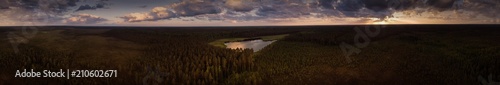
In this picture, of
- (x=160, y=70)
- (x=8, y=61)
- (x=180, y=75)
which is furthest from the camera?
(x=8, y=61)

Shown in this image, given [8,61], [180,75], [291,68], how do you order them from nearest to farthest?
1. [180,75]
2. [291,68]
3. [8,61]

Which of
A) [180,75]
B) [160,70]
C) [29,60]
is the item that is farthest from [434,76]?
[29,60]

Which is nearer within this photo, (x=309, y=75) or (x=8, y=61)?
(x=309, y=75)

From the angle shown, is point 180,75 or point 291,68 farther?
point 291,68

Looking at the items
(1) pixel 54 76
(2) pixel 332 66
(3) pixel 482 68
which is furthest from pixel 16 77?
(3) pixel 482 68

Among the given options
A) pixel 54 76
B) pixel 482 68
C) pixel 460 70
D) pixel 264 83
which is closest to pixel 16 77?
pixel 54 76

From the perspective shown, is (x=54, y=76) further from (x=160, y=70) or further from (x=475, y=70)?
(x=475, y=70)

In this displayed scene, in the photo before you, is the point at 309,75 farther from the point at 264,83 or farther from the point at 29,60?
the point at 29,60

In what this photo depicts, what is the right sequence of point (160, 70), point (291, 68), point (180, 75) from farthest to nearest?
point (291, 68), point (160, 70), point (180, 75)
